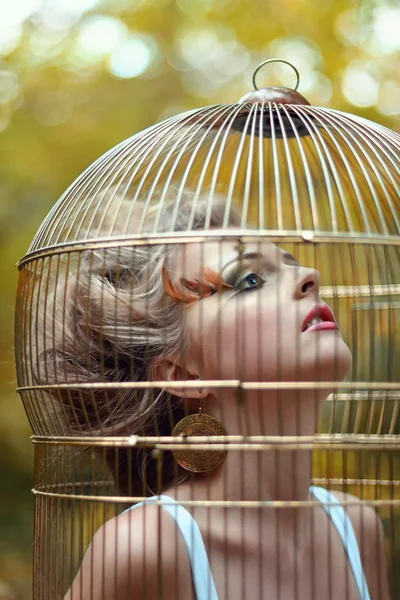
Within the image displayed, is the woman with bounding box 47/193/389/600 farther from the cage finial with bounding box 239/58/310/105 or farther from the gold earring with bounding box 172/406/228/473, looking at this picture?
the cage finial with bounding box 239/58/310/105

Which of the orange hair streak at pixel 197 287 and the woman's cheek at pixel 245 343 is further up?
the orange hair streak at pixel 197 287

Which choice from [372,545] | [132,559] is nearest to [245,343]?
[132,559]

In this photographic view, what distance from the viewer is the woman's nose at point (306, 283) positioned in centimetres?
92

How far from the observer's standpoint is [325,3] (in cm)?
298

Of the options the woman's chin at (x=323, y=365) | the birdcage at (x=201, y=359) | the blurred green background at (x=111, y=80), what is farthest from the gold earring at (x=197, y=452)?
the blurred green background at (x=111, y=80)

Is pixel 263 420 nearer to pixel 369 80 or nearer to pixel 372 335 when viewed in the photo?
pixel 372 335

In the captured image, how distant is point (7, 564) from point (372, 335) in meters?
2.43

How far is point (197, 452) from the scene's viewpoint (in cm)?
92

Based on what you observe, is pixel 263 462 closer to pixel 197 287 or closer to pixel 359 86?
pixel 197 287

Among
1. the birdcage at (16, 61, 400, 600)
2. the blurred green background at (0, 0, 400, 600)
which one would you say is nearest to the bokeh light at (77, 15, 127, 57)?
the blurred green background at (0, 0, 400, 600)

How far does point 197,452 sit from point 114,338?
0.16m

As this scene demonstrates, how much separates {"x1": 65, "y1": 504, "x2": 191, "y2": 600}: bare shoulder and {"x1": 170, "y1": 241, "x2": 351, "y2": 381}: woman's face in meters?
0.17

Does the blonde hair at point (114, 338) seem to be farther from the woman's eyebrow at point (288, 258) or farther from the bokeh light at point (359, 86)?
the bokeh light at point (359, 86)

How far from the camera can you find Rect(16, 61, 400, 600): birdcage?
882mm
